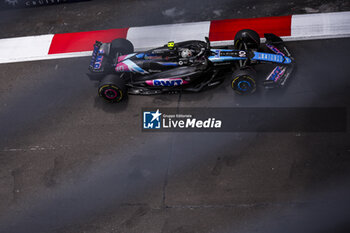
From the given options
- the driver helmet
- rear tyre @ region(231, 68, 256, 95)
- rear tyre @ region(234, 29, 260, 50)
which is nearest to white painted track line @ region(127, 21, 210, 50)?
rear tyre @ region(234, 29, 260, 50)

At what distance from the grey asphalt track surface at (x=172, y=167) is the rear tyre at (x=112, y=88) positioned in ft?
1.10

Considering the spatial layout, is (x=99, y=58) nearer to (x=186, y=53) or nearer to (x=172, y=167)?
(x=186, y=53)

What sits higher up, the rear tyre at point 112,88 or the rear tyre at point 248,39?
the rear tyre at point 248,39

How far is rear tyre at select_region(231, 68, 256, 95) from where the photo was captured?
810cm

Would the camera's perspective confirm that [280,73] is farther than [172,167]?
Yes

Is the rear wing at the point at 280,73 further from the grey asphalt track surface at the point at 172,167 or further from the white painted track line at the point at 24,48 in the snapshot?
the white painted track line at the point at 24,48

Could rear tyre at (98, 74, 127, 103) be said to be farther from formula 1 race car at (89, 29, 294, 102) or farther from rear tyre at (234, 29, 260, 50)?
rear tyre at (234, 29, 260, 50)

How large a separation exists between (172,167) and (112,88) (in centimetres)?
238

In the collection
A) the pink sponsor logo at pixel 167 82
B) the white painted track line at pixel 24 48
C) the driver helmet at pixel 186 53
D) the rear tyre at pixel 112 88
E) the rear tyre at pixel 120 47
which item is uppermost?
the white painted track line at pixel 24 48

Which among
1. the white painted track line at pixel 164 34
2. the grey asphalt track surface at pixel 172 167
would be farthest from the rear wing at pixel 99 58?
the white painted track line at pixel 164 34

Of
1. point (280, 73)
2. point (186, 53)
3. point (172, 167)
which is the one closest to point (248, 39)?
point (280, 73)

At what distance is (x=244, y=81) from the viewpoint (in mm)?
8234

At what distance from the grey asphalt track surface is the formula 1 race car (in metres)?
0.38

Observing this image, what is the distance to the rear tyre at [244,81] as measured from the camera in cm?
810
